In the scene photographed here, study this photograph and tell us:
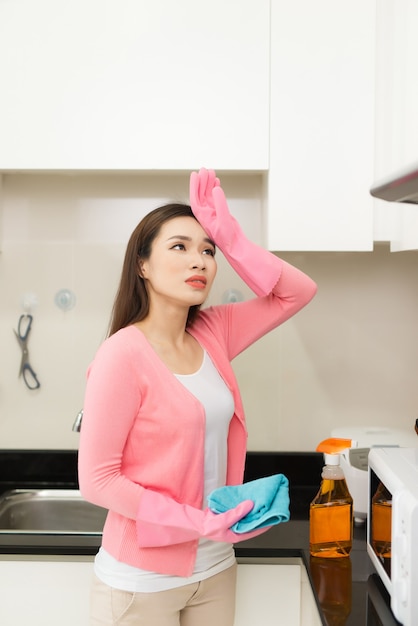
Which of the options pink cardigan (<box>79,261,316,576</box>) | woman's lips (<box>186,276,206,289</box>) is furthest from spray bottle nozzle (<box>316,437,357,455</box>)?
woman's lips (<box>186,276,206,289</box>)

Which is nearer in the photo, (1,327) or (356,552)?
(356,552)

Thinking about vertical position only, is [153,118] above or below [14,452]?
above

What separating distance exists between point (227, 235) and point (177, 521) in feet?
1.87

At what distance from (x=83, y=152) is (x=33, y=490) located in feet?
3.26

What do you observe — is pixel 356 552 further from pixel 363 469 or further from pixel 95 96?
pixel 95 96

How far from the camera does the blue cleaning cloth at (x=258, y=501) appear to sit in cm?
129

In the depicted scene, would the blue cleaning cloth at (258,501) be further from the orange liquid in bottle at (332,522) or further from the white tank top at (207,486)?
the orange liquid in bottle at (332,522)

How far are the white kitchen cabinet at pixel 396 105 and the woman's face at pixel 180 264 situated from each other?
0.49 m

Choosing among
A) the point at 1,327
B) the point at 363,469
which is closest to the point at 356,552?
the point at 363,469

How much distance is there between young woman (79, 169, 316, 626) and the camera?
1285 millimetres

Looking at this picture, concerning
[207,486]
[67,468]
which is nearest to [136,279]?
[207,486]

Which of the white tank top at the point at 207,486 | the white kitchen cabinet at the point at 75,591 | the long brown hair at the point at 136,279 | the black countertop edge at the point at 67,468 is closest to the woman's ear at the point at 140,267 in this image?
the long brown hair at the point at 136,279

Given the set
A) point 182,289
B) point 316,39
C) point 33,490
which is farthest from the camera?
point 33,490

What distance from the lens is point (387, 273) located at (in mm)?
2137
